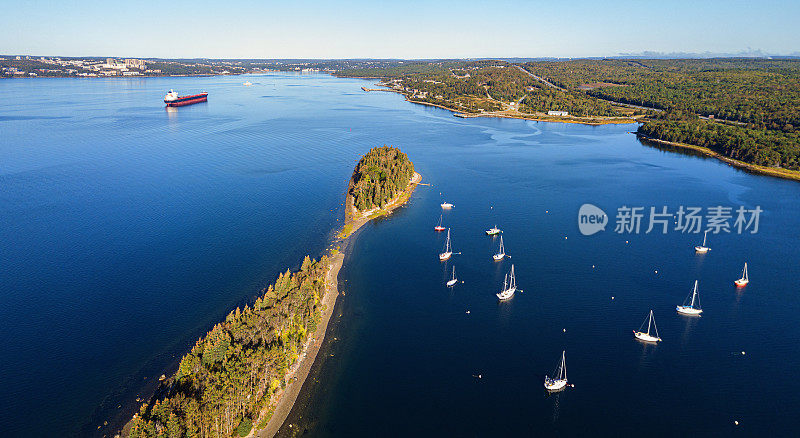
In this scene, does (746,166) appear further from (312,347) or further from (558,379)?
(312,347)

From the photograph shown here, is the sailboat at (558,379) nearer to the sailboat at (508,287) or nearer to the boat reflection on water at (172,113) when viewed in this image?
the sailboat at (508,287)

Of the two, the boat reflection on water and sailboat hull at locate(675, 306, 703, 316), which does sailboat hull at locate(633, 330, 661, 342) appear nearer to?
sailboat hull at locate(675, 306, 703, 316)

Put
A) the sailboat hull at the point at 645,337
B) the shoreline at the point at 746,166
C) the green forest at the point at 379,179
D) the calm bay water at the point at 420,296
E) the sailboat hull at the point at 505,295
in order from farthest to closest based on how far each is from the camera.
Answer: the shoreline at the point at 746,166
the green forest at the point at 379,179
the sailboat hull at the point at 505,295
the sailboat hull at the point at 645,337
the calm bay water at the point at 420,296

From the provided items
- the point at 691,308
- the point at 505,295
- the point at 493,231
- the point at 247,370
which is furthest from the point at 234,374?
the point at 691,308

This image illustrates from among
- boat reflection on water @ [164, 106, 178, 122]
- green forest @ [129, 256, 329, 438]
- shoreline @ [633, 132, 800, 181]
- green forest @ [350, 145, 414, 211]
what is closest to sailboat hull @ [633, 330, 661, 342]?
green forest @ [129, 256, 329, 438]

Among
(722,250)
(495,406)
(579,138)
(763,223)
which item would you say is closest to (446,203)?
(722,250)

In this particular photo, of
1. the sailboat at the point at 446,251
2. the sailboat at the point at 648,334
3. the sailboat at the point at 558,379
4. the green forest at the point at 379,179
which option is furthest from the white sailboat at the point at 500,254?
the green forest at the point at 379,179
